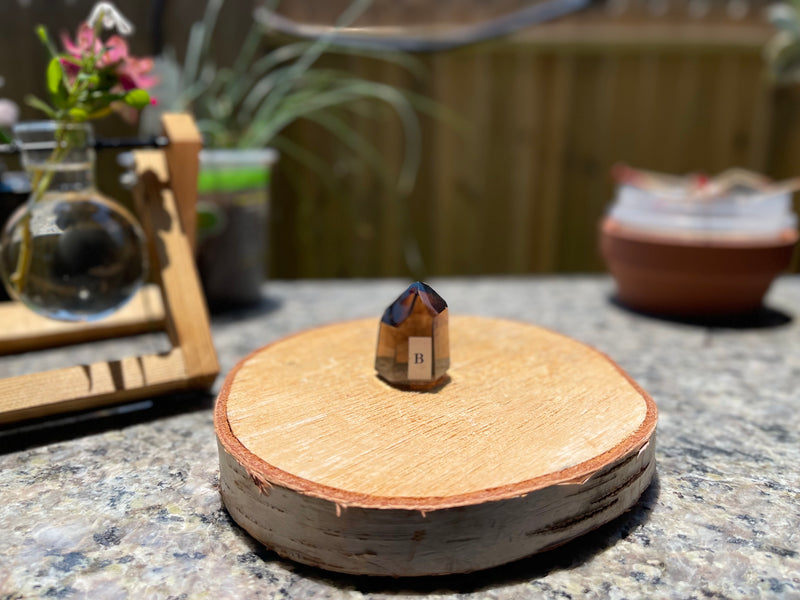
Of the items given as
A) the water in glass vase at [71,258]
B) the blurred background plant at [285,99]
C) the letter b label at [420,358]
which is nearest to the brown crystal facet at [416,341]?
the letter b label at [420,358]

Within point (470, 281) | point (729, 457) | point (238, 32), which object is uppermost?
point (238, 32)

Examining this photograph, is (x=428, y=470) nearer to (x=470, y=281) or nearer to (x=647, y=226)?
(x=647, y=226)

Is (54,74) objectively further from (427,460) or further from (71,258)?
(427,460)

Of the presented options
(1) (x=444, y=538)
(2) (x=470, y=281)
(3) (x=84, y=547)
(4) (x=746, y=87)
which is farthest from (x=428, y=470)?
(4) (x=746, y=87)

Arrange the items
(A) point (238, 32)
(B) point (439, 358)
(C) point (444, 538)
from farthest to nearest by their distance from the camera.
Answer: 1. (A) point (238, 32)
2. (B) point (439, 358)
3. (C) point (444, 538)

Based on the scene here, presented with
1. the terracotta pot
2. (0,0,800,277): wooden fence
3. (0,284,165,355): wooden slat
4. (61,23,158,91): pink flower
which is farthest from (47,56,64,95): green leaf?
(0,0,800,277): wooden fence

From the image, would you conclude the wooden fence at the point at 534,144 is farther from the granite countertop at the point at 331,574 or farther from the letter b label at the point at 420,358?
the letter b label at the point at 420,358
